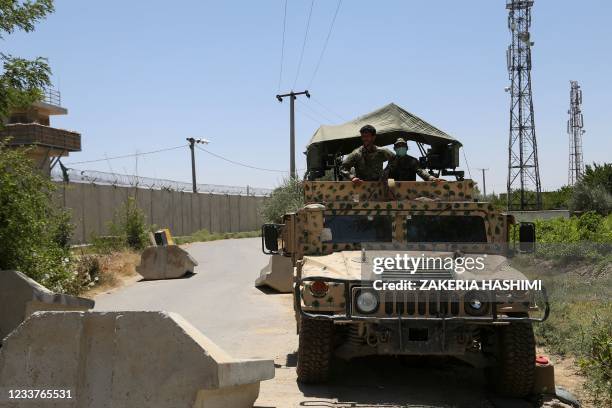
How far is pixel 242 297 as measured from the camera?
45.1ft

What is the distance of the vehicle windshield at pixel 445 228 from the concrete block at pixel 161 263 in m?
11.0

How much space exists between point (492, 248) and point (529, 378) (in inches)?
59.7

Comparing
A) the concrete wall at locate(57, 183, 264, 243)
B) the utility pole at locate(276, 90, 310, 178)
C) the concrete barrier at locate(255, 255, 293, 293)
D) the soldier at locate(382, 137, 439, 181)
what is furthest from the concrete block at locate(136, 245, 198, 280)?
the utility pole at locate(276, 90, 310, 178)

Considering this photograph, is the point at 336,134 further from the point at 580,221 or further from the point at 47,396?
the point at 580,221

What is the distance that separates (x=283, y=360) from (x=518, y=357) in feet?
9.09

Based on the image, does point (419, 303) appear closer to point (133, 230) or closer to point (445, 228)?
point (445, 228)

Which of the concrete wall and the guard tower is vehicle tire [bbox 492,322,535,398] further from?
the guard tower

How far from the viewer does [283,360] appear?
26.4ft

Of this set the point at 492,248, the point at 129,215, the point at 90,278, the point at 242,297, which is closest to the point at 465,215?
the point at 492,248

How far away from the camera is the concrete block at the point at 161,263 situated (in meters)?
17.4

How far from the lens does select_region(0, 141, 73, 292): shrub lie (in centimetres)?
947

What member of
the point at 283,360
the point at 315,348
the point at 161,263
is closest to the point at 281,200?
the point at 161,263

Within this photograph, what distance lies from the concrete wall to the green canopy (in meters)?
7.21

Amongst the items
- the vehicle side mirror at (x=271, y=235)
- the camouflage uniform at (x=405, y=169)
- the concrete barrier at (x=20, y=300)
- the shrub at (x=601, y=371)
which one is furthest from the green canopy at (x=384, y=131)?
the shrub at (x=601, y=371)
